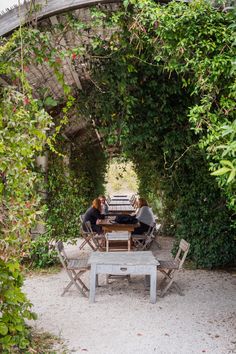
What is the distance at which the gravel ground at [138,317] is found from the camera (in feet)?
14.0

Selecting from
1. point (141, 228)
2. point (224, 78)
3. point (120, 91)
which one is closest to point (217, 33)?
point (224, 78)

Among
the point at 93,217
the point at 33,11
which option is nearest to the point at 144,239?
the point at 93,217

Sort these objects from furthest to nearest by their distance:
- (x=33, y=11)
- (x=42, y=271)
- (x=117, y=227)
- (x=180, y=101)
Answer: (x=117, y=227), (x=42, y=271), (x=180, y=101), (x=33, y=11)

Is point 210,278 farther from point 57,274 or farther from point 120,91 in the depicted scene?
point 120,91

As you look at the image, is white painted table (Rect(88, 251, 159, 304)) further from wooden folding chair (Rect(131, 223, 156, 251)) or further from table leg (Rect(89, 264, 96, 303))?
wooden folding chair (Rect(131, 223, 156, 251))

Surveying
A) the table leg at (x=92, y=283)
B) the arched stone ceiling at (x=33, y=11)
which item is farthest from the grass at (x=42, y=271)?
the arched stone ceiling at (x=33, y=11)

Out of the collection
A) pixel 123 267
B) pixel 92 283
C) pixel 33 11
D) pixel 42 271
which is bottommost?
pixel 42 271

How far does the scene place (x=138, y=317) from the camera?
16.9 ft

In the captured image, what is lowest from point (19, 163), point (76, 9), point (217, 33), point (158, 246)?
point (158, 246)

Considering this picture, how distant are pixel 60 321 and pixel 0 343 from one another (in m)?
1.40

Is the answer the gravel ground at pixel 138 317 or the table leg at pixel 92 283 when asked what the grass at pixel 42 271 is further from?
the table leg at pixel 92 283

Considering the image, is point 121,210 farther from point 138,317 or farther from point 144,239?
point 138,317

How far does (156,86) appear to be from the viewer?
6242mm

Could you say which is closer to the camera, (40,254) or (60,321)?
(60,321)
